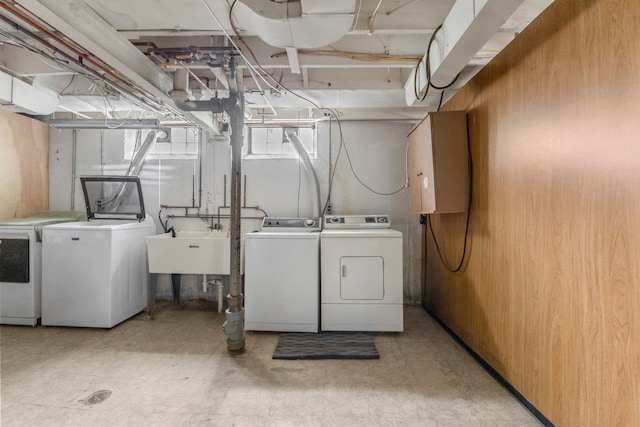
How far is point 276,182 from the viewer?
337cm

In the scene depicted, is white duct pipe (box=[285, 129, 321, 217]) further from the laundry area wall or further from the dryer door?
the dryer door

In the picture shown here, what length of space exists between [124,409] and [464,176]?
2636 mm

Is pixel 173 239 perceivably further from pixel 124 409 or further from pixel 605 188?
pixel 605 188

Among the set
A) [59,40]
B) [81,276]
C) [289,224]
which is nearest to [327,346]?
[289,224]

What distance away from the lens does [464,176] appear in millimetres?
2100

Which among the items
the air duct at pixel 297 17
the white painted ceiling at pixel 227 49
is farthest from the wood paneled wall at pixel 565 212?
the air duct at pixel 297 17

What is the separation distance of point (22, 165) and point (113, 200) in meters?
1.00

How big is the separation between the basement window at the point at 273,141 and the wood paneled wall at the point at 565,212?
195 centimetres

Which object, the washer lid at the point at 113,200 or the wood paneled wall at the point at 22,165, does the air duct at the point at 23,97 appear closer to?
the wood paneled wall at the point at 22,165

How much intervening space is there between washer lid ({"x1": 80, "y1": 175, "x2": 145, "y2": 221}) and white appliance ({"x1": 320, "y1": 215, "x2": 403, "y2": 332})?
2.30 meters

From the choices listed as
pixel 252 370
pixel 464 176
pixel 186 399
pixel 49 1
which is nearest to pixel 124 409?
pixel 186 399

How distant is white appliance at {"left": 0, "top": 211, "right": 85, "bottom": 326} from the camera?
259 cm

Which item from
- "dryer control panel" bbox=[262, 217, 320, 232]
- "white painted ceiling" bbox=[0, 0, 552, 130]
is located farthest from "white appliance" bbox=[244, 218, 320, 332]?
"white painted ceiling" bbox=[0, 0, 552, 130]

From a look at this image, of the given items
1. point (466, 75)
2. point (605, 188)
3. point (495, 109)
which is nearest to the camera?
point (605, 188)
